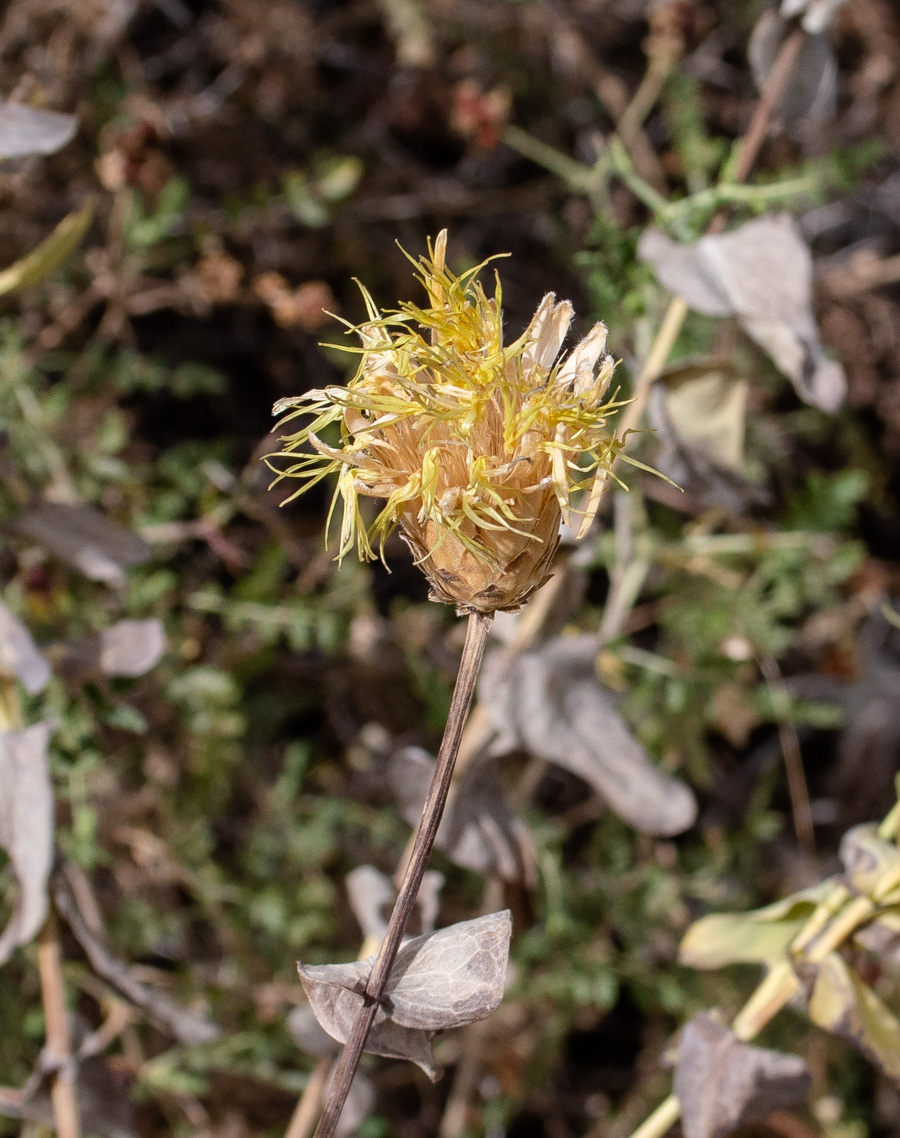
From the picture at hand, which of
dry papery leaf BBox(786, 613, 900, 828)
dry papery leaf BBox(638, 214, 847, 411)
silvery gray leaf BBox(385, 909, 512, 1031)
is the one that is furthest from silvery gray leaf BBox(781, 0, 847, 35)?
dry papery leaf BBox(786, 613, 900, 828)

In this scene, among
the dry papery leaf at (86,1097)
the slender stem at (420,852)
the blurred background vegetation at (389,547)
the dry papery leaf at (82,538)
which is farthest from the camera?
the blurred background vegetation at (389,547)

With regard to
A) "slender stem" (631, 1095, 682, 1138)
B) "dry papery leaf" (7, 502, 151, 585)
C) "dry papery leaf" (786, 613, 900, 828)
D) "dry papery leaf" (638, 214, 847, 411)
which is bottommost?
"dry papery leaf" (786, 613, 900, 828)

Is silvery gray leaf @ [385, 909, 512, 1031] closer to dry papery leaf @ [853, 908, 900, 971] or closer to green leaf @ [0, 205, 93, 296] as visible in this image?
dry papery leaf @ [853, 908, 900, 971]

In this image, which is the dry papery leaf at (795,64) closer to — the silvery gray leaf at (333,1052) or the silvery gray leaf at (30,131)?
the silvery gray leaf at (30,131)

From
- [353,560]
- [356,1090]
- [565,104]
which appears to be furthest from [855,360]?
[356,1090]

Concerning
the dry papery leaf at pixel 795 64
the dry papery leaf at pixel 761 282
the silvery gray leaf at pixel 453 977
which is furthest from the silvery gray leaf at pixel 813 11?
the silvery gray leaf at pixel 453 977

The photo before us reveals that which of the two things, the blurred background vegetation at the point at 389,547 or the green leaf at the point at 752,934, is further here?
the blurred background vegetation at the point at 389,547
